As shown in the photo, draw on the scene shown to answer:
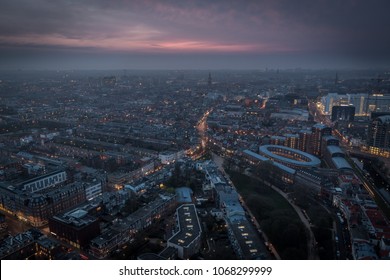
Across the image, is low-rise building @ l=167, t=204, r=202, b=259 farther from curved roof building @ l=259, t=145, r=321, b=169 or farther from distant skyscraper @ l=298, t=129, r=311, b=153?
distant skyscraper @ l=298, t=129, r=311, b=153

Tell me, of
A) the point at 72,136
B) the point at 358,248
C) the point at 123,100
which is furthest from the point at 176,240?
the point at 123,100

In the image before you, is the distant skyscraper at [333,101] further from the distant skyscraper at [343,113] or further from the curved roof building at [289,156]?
the curved roof building at [289,156]

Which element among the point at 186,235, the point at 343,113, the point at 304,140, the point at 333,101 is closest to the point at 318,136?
the point at 304,140

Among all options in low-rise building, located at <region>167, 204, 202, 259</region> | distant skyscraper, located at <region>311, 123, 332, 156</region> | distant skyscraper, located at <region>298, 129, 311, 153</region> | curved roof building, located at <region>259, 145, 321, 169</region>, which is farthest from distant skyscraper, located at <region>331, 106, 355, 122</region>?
low-rise building, located at <region>167, 204, 202, 259</region>

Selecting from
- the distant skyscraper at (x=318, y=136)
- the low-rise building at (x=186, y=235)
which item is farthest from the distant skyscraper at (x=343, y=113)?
the low-rise building at (x=186, y=235)

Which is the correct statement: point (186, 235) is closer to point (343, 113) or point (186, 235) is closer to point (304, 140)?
point (304, 140)

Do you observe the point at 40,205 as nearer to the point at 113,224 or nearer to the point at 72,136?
the point at 113,224

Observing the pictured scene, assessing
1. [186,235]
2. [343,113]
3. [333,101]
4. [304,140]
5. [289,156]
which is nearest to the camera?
[186,235]
